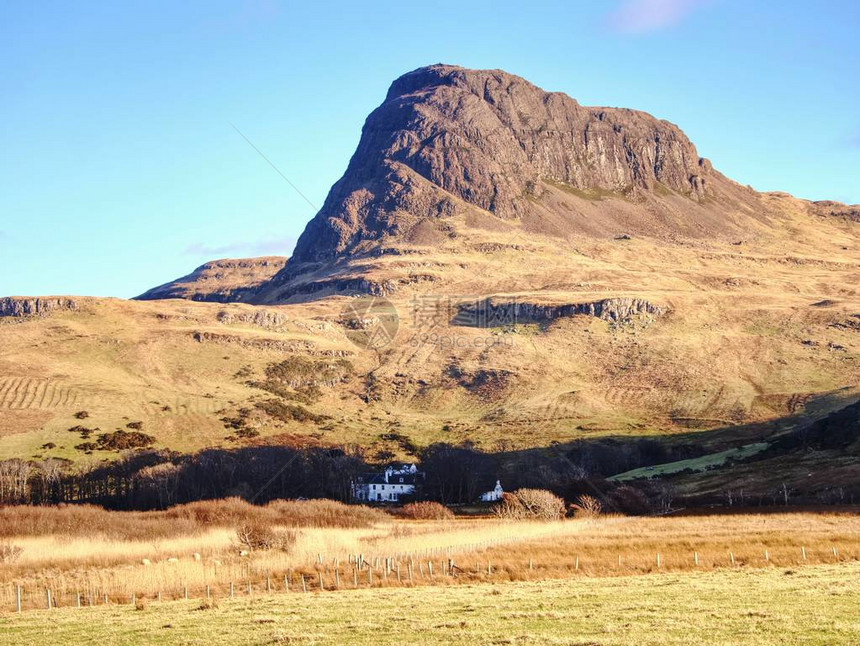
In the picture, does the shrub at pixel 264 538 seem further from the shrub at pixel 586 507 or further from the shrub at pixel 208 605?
the shrub at pixel 586 507

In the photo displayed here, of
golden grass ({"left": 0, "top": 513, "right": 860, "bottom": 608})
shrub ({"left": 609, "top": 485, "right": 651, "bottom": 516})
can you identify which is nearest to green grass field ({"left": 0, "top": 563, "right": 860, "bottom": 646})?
golden grass ({"left": 0, "top": 513, "right": 860, "bottom": 608})

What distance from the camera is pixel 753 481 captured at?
112312mm

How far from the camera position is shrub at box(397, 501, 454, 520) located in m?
99.8

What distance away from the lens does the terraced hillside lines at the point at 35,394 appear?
6821 inches

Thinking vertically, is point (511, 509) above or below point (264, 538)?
below

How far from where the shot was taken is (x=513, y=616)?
29.3 m

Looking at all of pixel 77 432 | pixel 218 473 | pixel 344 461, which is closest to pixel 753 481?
pixel 344 461

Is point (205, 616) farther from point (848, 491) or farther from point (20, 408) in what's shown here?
point (20, 408)

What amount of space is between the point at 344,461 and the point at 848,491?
76.3 m

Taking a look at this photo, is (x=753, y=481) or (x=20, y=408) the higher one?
(x=20, y=408)

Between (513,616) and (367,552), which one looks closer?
(513,616)

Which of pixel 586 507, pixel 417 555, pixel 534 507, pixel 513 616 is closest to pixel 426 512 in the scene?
pixel 534 507

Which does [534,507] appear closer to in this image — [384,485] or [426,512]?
[426,512]

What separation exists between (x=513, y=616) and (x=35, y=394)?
571 ft
